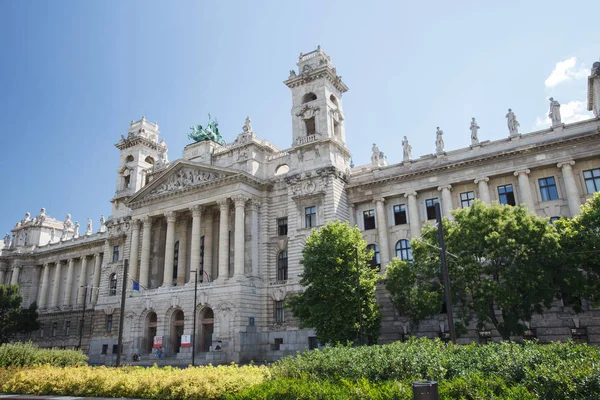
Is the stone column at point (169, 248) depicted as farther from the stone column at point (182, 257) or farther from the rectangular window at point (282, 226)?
the rectangular window at point (282, 226)

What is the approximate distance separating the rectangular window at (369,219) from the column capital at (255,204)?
38.3 feet

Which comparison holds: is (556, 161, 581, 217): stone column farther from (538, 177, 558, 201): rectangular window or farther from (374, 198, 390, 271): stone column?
(374, 198, 390, 271): stone column

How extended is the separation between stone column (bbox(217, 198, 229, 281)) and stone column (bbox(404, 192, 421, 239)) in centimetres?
1889

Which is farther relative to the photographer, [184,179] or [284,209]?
[184,179]

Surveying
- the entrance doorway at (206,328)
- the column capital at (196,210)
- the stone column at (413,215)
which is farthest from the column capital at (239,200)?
the stone column at (413,215)

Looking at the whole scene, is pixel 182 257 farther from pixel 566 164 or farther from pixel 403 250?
pixel 566 164

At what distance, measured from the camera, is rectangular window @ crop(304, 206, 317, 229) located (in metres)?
48.4

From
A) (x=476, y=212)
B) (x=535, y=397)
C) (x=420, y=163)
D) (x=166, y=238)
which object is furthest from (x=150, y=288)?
(x=535, y=397)

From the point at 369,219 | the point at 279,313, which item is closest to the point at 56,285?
the point at 279,313

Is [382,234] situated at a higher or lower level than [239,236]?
lower

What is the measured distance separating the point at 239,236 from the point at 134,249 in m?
16.4

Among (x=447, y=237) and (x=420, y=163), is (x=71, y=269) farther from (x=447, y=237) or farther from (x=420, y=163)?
(x=447, y=237)

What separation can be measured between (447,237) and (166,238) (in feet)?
113

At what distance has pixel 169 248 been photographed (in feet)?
176
